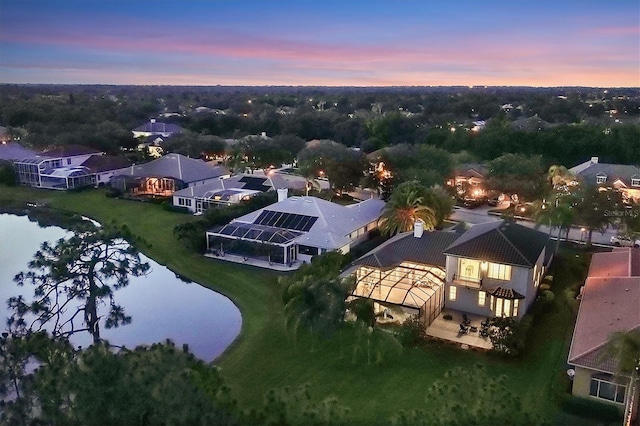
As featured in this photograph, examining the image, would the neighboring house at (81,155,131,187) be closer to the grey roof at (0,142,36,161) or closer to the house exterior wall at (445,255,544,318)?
the grey roof at (0,142,36,161)

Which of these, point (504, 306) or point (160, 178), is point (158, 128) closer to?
point (160, 178)

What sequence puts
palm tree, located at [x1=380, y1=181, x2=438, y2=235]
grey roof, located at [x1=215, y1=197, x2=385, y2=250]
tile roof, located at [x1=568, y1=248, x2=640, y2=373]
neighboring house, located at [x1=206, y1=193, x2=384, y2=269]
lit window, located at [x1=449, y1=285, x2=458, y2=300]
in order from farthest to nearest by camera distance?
palm tree, located at [x1=380, y1=181, x2=438, y2=235] < grey roof, located at [x1=215, y1=197, x2=385, y2=250] < neighboring house, located at [x1=206, y1=193, x2=384, y2=269] < lit window, located at [x1=449, y1=285, x2=458, y2=300] < tile roof, located at [x1=568, y1=248, x2=640, y2=373]

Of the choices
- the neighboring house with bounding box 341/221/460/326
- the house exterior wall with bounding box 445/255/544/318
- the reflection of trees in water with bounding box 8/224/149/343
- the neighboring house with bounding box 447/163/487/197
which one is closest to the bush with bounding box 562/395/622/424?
the house exterior wall with bounding box 445/255/544/318

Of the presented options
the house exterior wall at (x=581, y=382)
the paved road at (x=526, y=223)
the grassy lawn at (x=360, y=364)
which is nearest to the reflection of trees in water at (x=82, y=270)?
the grassy lawn at (x=360, y=364)

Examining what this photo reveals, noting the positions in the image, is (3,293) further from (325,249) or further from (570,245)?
(570,245)

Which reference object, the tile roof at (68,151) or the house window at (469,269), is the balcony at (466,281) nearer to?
the house window at (469,269)
